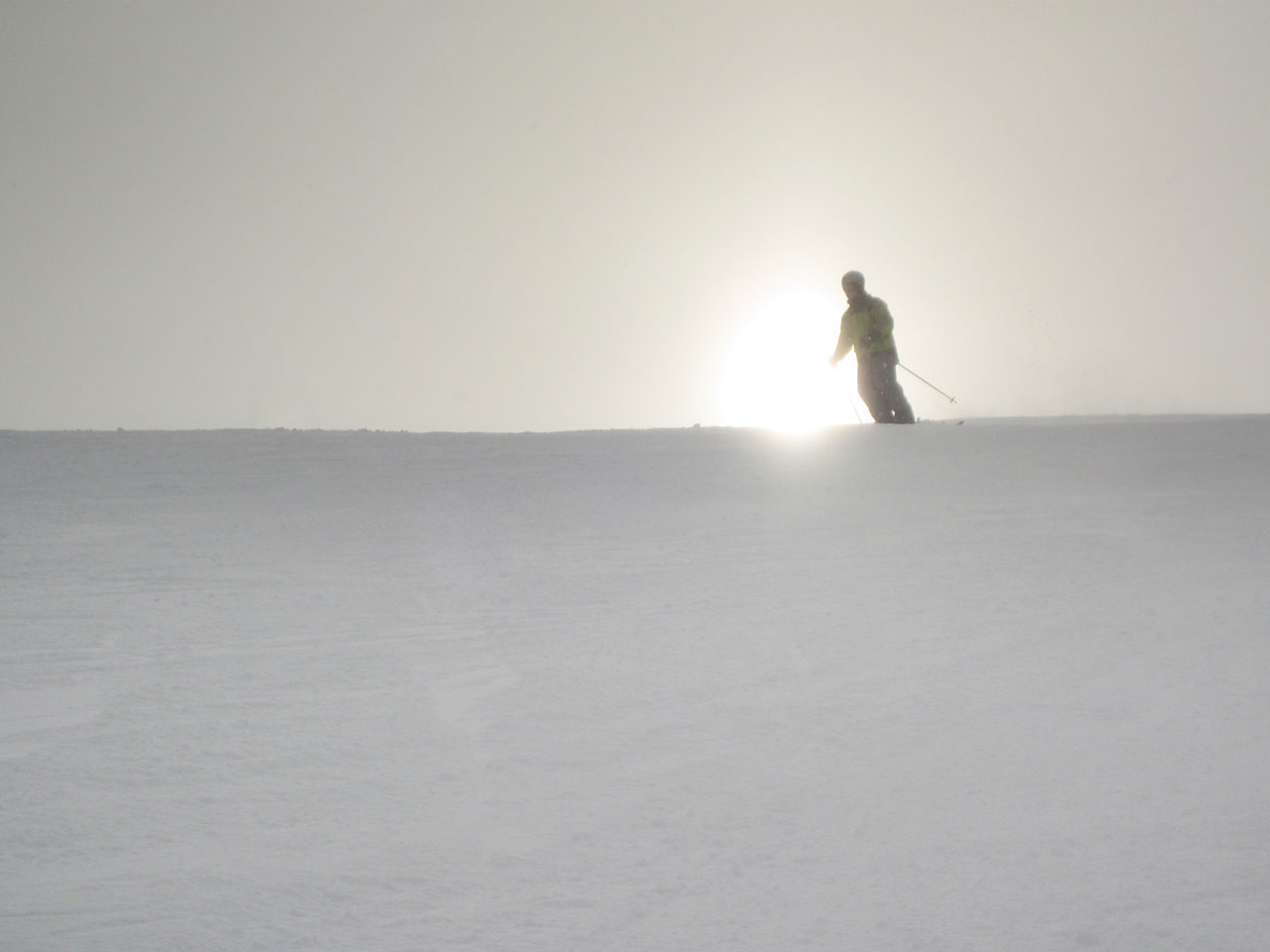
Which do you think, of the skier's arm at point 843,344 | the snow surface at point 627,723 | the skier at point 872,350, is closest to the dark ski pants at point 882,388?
the skier at point 872,350

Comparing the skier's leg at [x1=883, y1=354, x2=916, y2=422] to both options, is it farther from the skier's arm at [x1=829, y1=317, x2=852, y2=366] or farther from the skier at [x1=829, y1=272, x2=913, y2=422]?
the skier's arm at [x1=829, y1=317, x2=852, y2=366]

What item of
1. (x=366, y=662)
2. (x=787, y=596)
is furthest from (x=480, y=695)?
(x=787, y=596)

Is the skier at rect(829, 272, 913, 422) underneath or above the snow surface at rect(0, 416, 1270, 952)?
above

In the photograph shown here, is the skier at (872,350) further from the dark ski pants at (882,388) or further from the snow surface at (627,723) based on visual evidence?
the snow surface at (627,723)

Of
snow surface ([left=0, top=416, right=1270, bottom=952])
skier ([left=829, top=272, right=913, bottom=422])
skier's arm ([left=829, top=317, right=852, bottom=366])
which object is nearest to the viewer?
snow surface ([left=0, top=416, right=1270, bottom=952])

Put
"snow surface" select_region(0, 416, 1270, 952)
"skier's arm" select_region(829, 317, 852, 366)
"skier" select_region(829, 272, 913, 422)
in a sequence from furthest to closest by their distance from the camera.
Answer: "skier's arm" select_region(829, 317, 852, 366)
"skier" select_region(829, 272, 913, 422)
"snow surface" select_region(0, 416, 1270, 952)

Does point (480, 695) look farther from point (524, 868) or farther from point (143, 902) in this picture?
point (143, 902)

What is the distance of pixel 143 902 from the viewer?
9.17ft

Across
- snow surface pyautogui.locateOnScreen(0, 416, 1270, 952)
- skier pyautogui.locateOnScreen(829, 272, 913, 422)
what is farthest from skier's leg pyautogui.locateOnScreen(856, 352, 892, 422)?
snow surface pyautogui.locateOnScreen(0, 416, 1270, 952)

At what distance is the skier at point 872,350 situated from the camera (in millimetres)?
13047

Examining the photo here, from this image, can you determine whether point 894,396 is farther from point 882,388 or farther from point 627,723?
point 627,723

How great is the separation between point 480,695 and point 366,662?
50 cm

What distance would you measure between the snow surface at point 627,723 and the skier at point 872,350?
593 cm

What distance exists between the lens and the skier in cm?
1305
